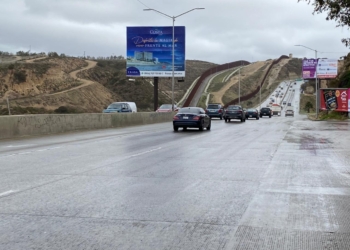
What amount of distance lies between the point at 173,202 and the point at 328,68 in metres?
→ 77.1

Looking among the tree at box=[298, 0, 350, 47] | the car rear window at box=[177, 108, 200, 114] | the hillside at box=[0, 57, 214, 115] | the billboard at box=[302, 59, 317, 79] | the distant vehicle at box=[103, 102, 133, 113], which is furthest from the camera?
the billboard at box=[302, 59, 317, 79]

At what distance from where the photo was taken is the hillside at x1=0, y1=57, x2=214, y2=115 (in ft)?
207

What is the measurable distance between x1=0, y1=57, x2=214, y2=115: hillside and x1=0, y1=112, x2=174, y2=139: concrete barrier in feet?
57.6

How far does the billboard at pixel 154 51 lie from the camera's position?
2223 inches

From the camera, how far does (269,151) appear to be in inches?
692

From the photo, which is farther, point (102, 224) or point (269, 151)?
point (269, 151)

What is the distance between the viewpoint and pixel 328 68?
80.5 meters

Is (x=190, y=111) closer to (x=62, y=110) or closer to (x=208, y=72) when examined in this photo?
(x=62, y=110)

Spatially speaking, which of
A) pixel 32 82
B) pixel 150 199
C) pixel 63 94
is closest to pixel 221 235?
pixel 150 199

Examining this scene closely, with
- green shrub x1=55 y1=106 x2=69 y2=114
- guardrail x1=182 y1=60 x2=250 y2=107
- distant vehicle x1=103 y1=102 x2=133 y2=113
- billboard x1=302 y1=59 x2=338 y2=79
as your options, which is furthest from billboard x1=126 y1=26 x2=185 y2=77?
guardrail x1=182 y1=60 x2=250 y2=107

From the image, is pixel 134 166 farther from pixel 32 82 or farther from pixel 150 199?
pixel 32 82

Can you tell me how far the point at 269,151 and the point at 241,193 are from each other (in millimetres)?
8443

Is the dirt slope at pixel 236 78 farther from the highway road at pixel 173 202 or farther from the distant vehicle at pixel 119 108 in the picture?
the highway road at pixel 173 202

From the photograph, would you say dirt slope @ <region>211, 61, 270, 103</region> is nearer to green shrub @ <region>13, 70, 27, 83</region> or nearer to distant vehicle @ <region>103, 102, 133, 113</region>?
green shrub @ <region>13, 70, 27, 83</region>
